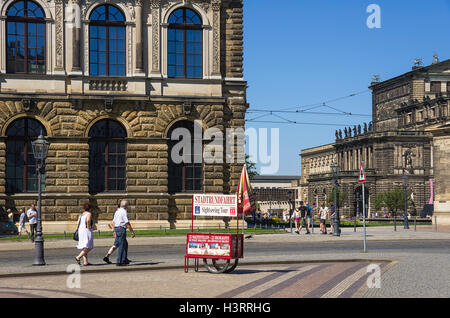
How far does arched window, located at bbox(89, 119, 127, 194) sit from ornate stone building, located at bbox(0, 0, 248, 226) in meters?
0.05

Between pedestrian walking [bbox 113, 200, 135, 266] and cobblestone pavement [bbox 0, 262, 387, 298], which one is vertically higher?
pedestrian walking [bbox 113, 200, 135, 266]

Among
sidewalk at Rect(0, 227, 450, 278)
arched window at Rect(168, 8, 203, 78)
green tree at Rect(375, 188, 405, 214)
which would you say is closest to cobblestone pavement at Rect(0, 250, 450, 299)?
sidewalk at Rect(0, 227, 450, 278)

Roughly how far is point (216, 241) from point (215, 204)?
1.09 metres

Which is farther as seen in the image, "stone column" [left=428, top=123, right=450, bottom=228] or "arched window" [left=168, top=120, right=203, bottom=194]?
"stone column" [left=428, top=123, right=450, bottom=228]

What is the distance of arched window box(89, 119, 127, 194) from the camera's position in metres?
41.3

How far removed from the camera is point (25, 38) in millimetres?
40906

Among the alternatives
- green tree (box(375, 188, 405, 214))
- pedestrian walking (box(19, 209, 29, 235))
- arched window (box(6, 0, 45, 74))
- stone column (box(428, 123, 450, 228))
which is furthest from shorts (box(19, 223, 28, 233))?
green tree (box(375, 188, 405, 214))

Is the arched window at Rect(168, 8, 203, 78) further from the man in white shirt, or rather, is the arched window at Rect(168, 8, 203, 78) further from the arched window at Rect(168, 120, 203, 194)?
the man in white shirt

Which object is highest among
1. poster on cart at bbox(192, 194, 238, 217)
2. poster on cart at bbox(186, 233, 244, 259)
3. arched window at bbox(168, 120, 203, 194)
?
arched window at bbox(168, 120, 203, 194)

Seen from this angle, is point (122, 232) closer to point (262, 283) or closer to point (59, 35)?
point (262, 283)

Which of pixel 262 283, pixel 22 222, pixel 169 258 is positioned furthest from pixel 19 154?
pixel 262 283

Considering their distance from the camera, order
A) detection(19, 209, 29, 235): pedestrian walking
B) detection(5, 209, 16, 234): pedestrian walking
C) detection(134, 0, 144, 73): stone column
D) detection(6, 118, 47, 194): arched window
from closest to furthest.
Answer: detection(19, 209, 29, 235): pedestrian walking
detection(5, 209, 16, 234): pedestrian walking
detection(6, 118, 47, 194): arched window
detection(134, 0, 144, 73): stone column

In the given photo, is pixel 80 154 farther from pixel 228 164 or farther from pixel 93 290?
pixel 93 290

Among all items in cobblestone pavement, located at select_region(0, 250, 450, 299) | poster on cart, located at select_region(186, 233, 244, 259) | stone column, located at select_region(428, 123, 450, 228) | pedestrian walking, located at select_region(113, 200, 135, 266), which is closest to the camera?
cobblestone pavement, located at select_region(0, 250, 450, 299)
